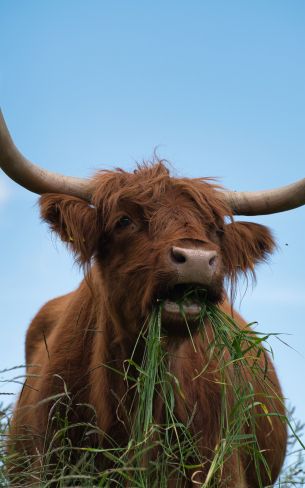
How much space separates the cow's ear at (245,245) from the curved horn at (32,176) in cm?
107

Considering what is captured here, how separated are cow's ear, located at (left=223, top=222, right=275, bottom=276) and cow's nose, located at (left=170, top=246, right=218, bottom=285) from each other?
1.05 meters

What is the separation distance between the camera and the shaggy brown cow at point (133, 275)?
478cm

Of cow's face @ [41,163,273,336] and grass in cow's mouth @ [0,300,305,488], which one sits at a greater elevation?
cow's face @ [41,163,273,336]

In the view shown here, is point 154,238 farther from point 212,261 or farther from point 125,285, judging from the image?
point 212,261

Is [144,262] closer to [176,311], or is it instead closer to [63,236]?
[176,311]

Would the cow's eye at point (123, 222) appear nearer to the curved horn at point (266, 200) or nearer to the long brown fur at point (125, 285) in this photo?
the long brown fur at point (125, 285)

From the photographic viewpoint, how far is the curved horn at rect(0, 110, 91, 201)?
544cm

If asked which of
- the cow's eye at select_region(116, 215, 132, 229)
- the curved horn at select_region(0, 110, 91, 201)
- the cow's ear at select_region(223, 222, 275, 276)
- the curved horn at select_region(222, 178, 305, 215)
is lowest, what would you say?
the cow's ear at select_region(223, 222, 275, 276)

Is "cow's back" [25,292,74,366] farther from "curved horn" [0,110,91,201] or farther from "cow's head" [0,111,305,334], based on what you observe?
"cow's head" [0,111,305,334]

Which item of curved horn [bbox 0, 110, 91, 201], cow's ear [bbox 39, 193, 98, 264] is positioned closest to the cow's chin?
cow's ear [bbox 39, 193, 98, 264]

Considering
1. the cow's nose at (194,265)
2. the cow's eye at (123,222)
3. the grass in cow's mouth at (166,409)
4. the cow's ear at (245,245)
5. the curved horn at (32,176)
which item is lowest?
the grass in cow's mouth at (166,409)

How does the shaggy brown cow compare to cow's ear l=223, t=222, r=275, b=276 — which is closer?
the shaggy brown cow

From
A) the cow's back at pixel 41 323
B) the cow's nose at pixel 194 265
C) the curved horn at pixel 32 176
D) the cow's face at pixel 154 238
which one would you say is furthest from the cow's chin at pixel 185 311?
the cow's back at pixel 41 323

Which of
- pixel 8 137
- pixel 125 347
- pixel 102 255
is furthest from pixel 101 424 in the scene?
pixel 8 137
